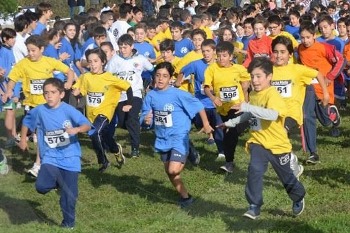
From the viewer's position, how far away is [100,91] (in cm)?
1037

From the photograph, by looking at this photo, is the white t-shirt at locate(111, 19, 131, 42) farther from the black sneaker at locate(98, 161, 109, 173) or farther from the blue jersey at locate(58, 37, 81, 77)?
the black sneaker at locate(98, 161, 109, 173)

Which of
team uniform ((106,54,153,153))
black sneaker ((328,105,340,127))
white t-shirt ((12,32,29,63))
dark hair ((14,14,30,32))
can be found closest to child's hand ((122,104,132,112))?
team uniform ((106,54,153,153))

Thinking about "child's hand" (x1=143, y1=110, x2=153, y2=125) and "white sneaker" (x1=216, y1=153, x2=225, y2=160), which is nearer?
"child's hand" (x1=143, y1=110, x2=153, y2=125)

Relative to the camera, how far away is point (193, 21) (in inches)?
631

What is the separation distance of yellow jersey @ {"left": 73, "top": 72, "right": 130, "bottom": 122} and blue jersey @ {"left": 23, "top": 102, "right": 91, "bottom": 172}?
223 cm

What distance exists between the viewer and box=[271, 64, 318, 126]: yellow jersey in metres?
9.22

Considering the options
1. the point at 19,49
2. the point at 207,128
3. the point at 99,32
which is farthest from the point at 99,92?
the point at 19,49

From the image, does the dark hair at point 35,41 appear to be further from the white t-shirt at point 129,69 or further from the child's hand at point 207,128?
the child's hand at point 207,128

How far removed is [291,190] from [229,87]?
2.60m

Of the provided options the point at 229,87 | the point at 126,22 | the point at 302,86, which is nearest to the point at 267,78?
the point at 302,86

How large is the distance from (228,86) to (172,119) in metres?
1.63

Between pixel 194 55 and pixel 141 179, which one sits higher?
pixel 194 55

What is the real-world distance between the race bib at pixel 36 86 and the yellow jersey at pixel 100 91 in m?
0.51

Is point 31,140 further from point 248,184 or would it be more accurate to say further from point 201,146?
point 248,184
